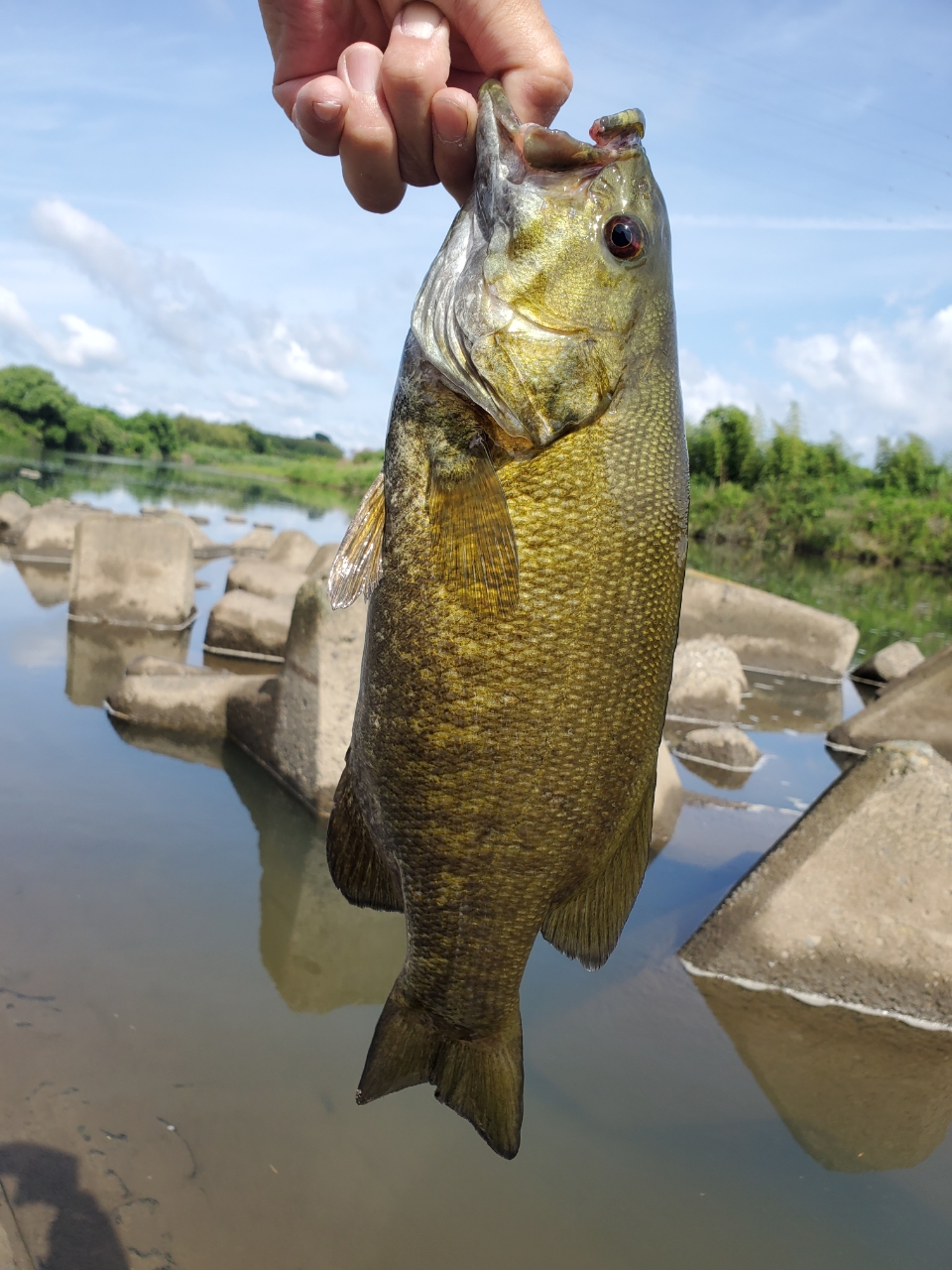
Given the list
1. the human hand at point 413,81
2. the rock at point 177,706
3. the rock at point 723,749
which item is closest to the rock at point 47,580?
the rock at point 177,706

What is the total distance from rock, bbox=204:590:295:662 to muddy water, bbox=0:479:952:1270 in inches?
187

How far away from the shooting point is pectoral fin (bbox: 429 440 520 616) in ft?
5.88

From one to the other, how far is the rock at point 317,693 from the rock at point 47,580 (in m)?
6.54

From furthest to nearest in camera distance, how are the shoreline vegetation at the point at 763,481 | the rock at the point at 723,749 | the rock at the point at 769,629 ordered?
the shoreline vegetation at the point at 763,481 < the rock at the point at 769,629 < the rock at the point at 723,749

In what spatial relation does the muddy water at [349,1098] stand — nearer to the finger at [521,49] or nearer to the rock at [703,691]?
the finger at [521,49]

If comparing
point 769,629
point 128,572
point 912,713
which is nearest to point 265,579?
point 128,572

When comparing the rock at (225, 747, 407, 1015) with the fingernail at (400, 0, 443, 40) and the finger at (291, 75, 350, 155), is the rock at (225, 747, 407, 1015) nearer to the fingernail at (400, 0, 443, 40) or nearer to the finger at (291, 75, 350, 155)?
the finger at (291, 75, 350, 155)

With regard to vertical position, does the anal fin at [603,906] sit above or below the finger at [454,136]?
below

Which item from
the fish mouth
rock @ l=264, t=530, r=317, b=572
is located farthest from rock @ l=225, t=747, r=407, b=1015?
rock @ l=264, t=530, r=317, b=572

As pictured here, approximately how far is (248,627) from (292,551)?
4.33 m

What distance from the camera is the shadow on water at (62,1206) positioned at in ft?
9.53

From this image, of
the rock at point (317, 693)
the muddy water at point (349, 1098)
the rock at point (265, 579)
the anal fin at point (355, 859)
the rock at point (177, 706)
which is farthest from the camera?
the rock at point (265, 579)

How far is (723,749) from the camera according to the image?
8.76 meters

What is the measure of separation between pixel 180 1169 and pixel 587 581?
9.10 ft
